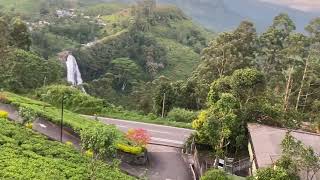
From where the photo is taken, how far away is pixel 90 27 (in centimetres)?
12850

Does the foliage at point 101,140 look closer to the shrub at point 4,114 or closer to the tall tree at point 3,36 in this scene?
the shrub at point 4,114

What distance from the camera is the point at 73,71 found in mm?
95938

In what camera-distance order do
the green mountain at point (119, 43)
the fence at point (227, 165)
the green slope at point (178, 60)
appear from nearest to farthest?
the fence at point (227, 165), the green mountain at point (119, 43), the green slope at point (178, 60)

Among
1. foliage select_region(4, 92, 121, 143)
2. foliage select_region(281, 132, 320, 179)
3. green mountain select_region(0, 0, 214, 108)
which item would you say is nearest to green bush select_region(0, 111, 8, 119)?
foliage select_region(4, 92, 121, 143)

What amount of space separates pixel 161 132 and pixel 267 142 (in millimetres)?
14849

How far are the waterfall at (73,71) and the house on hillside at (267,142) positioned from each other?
64929 mm

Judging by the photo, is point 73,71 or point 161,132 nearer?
point 161,132

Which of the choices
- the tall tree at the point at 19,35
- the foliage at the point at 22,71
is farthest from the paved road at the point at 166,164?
the tall tree at the point at 19,35

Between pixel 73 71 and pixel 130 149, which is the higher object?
pixel 130 149

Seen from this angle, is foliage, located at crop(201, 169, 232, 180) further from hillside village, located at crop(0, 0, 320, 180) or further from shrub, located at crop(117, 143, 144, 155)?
shrub, located at crop(117, 143, 144, 155)

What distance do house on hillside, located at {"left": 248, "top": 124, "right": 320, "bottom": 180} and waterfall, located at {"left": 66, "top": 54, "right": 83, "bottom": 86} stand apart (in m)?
64.9

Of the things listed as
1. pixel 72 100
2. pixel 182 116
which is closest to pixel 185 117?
pixel 182 116

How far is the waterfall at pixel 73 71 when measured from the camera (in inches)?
3703

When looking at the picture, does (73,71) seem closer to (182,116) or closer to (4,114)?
(182,116)
